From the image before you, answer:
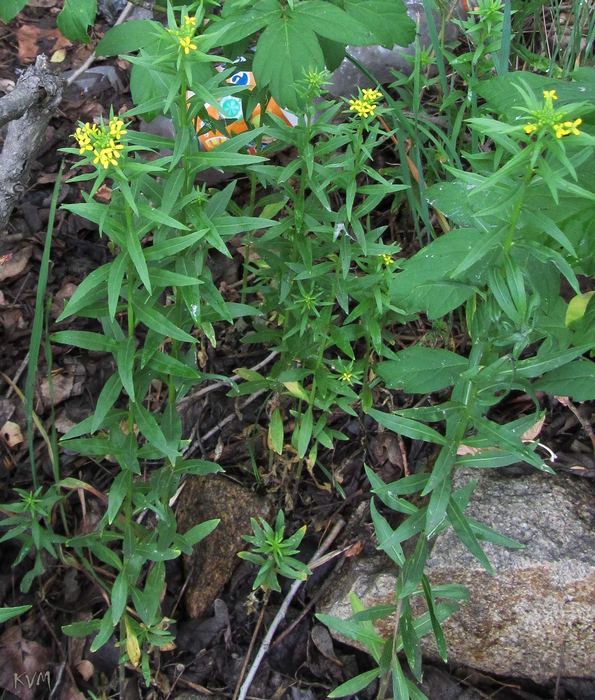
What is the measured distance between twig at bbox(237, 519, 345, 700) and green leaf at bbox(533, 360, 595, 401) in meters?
1.15

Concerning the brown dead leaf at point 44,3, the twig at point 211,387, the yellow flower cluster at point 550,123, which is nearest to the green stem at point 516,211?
the yellow flower cluster at point 550,123

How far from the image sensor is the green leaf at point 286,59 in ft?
7.09

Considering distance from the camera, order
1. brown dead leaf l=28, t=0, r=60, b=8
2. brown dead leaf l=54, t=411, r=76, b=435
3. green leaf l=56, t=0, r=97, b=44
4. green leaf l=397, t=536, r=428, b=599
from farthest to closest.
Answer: brown dead leaf l=28, t=0, r=60, b=8, brown dead leaf l=54, t=411, r=76, b=435, green leaf l=56, t=0, r=97, b=44, green leaf l=397, t=536, r=428, b=599

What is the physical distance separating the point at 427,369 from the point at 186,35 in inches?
41.8

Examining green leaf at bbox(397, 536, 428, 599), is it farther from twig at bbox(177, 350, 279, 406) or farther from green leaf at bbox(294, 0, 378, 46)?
green leaf at bbox(294, 0, 378, 46)

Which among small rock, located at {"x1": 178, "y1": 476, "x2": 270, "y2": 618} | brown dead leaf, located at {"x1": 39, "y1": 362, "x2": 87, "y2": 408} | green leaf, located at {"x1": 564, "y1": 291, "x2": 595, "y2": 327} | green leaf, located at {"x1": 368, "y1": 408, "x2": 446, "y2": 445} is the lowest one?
small rock, located at {"x1": 178, "y1": 476, "x2": 270, "y2": 618}

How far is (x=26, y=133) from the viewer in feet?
8.20

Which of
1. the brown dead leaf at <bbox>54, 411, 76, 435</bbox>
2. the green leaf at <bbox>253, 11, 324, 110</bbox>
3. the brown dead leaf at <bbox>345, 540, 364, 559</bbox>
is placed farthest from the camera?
the brown dead leaf at <bbox>54, 411, 76, 435</bbox>

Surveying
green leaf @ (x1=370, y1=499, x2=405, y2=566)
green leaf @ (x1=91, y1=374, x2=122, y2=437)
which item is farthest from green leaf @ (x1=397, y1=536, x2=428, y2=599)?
green leaf @ (x1=91, y1=374, x2=122, y2=437)

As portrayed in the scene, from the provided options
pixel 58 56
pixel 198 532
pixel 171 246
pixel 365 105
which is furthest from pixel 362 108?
pixel 58 56

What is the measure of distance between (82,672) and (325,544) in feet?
3.20

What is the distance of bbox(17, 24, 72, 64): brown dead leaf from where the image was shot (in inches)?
160

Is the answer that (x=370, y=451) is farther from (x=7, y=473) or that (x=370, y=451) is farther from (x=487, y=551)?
(x=7, y=473)

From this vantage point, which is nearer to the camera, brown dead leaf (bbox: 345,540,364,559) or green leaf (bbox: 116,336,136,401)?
green leaf (bbox: 116,336,136,401)
